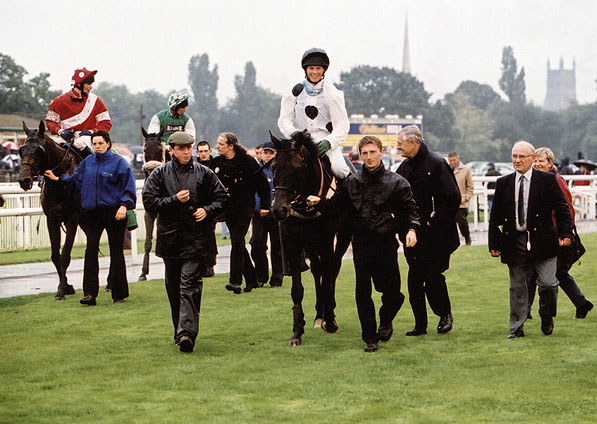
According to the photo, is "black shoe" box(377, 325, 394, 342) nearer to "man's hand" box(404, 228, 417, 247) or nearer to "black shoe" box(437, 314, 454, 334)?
"black shoe" box(437, 314, 454, 334)

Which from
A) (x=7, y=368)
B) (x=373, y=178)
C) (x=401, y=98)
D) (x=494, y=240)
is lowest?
(x=7, y=368)

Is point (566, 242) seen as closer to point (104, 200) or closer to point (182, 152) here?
point (182, 152)

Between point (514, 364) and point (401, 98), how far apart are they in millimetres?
120613

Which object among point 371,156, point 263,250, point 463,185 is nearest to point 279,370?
point 371,156

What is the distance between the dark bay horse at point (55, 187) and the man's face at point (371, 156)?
4728mm

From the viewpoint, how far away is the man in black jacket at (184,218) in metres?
8.12

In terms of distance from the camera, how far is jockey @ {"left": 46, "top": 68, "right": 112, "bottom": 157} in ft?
39.8

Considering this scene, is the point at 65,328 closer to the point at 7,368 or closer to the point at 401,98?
the point at 7,368

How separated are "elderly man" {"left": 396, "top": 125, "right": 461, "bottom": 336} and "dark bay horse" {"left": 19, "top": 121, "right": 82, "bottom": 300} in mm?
4546

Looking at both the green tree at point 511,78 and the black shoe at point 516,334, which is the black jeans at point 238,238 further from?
the green tree at point 511,78

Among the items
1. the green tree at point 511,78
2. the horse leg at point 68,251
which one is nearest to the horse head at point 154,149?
the horse leg at point 68,251

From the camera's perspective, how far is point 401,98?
415 ft

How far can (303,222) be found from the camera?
868cm

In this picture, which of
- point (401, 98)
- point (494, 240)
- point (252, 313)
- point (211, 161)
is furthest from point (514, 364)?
point (401, 98)
